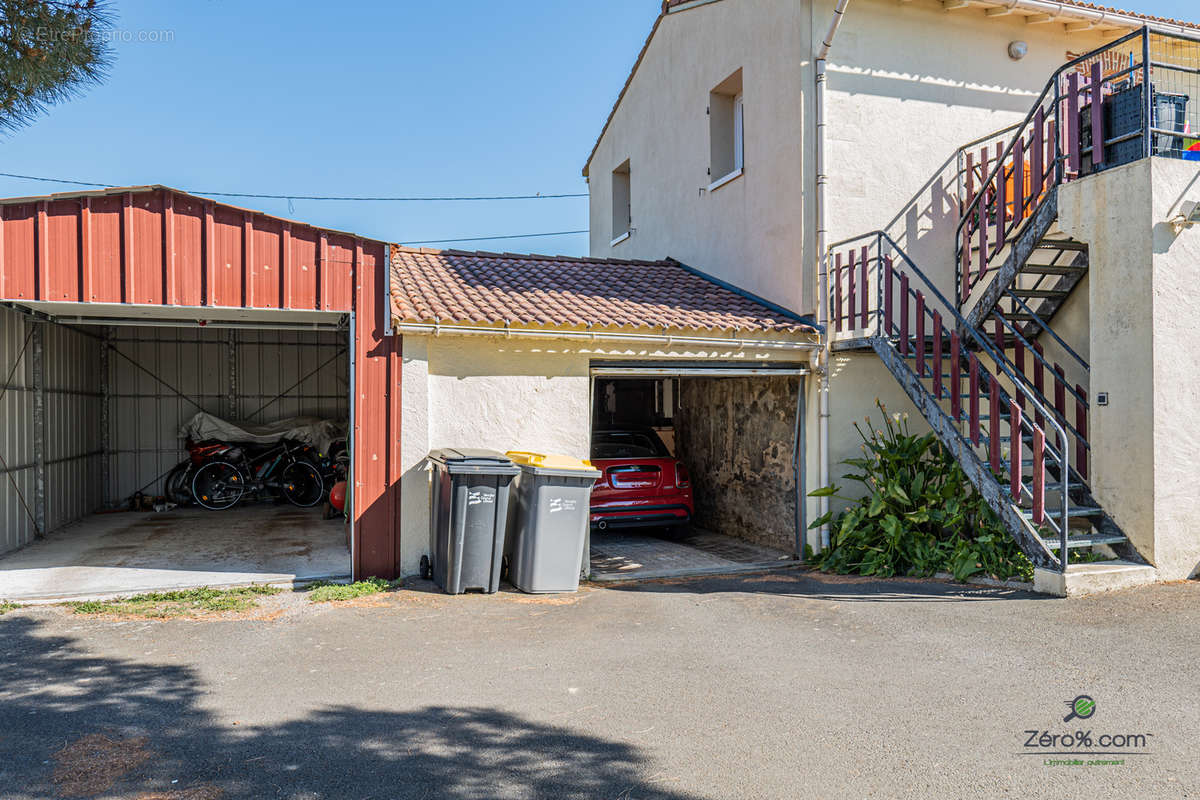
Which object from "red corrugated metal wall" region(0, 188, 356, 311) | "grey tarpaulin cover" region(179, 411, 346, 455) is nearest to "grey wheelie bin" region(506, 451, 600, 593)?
"red corrugated metal wall" region(0, 188, 356, 311)

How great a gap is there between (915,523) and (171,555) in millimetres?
7594

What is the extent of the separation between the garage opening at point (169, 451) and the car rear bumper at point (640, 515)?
2.82 metres

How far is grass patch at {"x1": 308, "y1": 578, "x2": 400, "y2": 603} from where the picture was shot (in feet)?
22.1

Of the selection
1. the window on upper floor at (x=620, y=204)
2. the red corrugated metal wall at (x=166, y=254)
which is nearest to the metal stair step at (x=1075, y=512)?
the red corrugated metal wall at (x=166, y=254)

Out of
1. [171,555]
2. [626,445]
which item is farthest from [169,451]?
[626,445]

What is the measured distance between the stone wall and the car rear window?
35.5 inches

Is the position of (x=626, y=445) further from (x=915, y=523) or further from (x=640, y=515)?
(x=915, y=523)

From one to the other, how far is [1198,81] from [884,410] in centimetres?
527

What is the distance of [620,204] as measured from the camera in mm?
15289

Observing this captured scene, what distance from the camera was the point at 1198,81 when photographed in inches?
362

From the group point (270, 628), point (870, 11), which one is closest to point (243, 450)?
point (270, 628)

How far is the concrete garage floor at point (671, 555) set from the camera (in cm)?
819

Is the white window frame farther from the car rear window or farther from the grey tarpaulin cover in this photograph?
the grey tarpaulin cover

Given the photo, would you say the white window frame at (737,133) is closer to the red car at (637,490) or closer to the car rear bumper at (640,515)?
the red car at (637,490)
